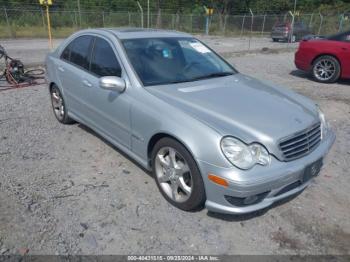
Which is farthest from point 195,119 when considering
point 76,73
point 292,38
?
point 292,38

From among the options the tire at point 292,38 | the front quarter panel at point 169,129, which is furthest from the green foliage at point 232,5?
the front quarter panel at point 169,129

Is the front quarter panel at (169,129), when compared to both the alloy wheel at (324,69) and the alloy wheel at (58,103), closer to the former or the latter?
the alloy wheel at (58,103)

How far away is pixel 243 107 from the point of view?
3.19 m

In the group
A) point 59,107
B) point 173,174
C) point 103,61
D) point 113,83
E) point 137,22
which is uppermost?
point 103,61

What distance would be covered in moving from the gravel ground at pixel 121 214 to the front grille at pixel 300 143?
0.63m

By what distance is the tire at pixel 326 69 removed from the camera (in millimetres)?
8469

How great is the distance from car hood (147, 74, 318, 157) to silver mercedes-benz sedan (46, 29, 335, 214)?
0.01m

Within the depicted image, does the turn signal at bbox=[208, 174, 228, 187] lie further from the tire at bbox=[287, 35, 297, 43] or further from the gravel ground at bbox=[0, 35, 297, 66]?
the tire at bbox=[287, 35, 297, 43]

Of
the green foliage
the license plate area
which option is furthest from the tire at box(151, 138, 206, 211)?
the green foliage

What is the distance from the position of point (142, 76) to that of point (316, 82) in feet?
22.3

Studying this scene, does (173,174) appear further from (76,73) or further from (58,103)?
(58,103)

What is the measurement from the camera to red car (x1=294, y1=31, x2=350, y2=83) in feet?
27.1

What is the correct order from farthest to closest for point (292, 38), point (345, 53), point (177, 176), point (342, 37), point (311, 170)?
point (292, 38) < point (342, 37) < point (345, 53) < point (177, 176) < point (311, 170)

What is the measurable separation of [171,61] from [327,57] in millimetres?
6183
